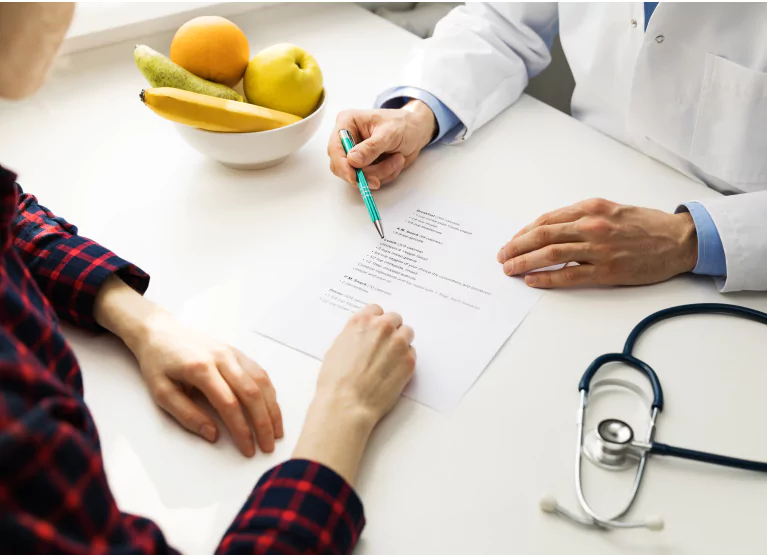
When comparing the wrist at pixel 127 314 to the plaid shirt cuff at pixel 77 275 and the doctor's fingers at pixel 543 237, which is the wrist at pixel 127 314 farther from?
the doctor's fingers at pixel 543 237

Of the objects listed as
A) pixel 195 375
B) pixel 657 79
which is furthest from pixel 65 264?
pixel 657 79

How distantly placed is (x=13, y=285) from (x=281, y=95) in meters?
0.58

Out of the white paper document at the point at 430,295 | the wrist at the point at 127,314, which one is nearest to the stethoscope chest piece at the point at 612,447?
the white paper document at the point at 430,295

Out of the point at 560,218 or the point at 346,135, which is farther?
the point at 346,135

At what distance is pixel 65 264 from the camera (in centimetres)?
81

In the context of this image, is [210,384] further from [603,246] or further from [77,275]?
[603,246]

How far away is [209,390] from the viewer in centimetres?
70

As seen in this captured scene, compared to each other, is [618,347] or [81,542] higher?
[81,542]

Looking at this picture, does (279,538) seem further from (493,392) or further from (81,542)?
(493,392)

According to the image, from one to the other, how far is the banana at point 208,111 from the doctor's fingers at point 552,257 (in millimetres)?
415

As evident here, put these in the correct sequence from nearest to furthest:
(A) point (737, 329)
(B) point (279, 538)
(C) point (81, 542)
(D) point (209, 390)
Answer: (C) point (81, 542), (B) point (279, 538), (D) point (209, 390), (A) point (737, 329)

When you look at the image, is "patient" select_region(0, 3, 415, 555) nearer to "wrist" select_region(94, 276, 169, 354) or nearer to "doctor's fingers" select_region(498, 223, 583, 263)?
"wrist" select_region(94, 276, 169, 354)

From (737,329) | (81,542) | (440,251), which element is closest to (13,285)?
(81,542)

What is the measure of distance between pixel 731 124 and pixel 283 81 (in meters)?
0.70
